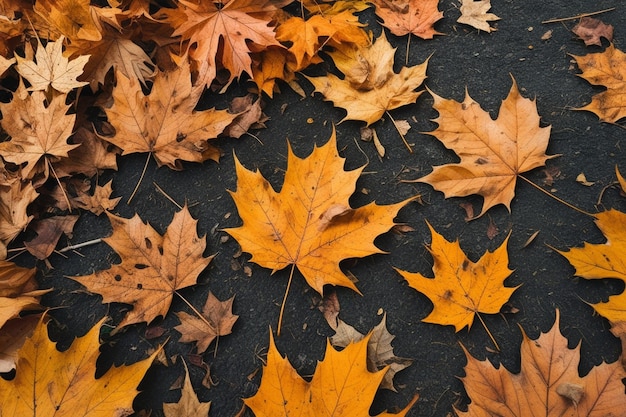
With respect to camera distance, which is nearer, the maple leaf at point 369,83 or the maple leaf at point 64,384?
the maple leaf at point 64,384

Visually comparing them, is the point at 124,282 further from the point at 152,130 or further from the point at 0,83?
the point at 0,83

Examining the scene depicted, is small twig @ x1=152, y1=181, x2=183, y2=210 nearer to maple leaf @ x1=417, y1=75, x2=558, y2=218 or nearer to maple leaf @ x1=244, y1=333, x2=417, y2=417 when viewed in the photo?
maple leaf @ x1=244, y1=333, x2=417, y2=417

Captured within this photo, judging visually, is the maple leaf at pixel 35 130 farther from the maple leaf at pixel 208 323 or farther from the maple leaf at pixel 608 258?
the maple leaf at pixel 608 258

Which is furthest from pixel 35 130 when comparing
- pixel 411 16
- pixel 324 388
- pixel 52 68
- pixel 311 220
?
pixel 411 16

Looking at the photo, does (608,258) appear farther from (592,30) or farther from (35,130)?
(35,130)

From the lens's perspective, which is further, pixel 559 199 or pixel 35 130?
pixel 35 130

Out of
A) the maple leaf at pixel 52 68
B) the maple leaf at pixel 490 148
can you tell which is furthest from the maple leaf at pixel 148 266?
the maple leaf at pixel 490 148

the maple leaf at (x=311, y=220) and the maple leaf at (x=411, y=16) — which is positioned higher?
the maple leaf at (x=411, y=16)
